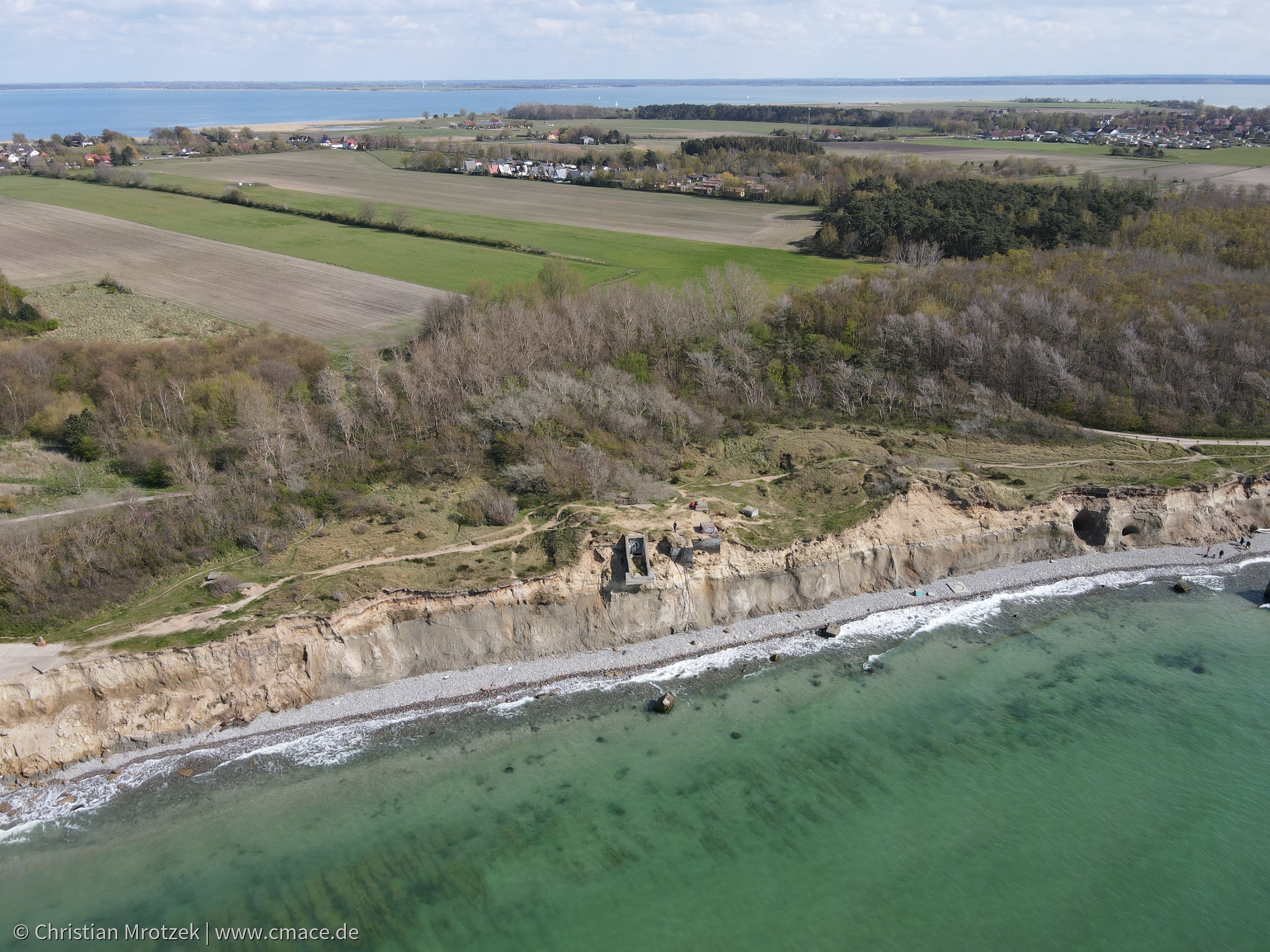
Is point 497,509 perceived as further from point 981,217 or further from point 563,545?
point 981,217

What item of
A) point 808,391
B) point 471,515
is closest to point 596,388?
point 471,515

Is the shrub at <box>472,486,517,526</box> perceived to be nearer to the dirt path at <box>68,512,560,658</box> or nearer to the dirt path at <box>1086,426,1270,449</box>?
the dirt path at <box>68,512,560,658</box>

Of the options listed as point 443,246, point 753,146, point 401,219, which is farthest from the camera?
point 753,146

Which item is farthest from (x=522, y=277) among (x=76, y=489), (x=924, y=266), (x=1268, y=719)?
(x=1268, y=719)

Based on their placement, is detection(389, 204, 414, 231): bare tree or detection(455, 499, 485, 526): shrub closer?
detection(455, 499, 485, 526): shrub

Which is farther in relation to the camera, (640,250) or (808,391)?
(640,250)

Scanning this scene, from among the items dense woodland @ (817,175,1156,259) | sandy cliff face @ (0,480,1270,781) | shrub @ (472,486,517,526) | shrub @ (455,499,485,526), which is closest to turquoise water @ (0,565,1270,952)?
sandy cliff face @ (0,480,1270,781)

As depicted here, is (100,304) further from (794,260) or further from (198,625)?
(794,260)
